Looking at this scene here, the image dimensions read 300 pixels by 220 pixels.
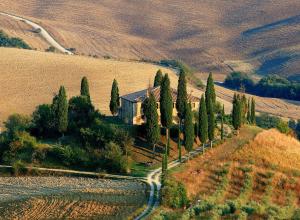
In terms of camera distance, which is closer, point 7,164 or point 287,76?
point 7,164

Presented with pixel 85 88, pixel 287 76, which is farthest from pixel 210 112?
pixel 287 76

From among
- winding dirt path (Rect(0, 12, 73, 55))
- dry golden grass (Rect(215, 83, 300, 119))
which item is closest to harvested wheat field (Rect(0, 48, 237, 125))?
dry golden grass (Rect(215, 83, 300, 119))

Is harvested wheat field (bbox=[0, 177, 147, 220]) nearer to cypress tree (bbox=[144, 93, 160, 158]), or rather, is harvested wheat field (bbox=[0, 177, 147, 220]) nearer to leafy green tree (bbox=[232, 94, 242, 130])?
cypress tree (bbox=[144, 93, 160, 158])

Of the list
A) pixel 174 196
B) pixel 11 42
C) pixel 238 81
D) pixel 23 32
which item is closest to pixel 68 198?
pixel 174 196

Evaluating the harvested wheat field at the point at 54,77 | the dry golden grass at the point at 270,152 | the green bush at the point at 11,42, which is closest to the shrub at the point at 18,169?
the dry golden grass at the point at 270,152

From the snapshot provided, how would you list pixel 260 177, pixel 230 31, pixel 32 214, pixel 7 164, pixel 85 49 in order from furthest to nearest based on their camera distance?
pixel 230 31, pixel 85 49, pixel 7 164, pixel 260 177, pixel 32 214

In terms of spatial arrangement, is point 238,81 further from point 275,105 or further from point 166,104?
point 166,104

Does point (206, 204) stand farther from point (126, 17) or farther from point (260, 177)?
point (126, 17)
